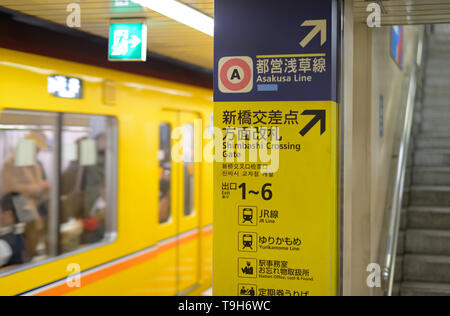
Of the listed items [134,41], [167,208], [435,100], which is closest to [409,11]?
[134,41]

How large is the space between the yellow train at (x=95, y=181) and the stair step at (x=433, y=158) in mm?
2522

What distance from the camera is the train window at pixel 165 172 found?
237 inches

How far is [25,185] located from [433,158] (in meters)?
3.96

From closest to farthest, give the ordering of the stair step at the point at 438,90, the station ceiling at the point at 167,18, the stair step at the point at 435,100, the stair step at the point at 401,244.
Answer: the station ceiling at the point at 167,18, the stair step at the point at 401,244, the stair step at the point at 435,100, the stair step at the point at 438,90

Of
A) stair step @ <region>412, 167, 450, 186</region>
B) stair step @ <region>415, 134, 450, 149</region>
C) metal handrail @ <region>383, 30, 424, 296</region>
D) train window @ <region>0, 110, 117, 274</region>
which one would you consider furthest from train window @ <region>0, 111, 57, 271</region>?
stair step @ <region>415, 134, 450, 149</region>

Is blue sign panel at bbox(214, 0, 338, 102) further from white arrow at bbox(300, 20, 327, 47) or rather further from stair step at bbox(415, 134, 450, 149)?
stair step at bbox(415, 134, 450, 149)

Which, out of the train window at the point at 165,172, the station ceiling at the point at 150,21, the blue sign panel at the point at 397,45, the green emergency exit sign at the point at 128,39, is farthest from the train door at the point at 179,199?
the blue sign panel at the point at 397,45

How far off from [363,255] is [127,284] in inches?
86.8

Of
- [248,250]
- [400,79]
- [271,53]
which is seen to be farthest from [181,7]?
[400,79]

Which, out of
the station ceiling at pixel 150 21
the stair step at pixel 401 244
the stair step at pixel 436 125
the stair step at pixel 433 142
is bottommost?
the stair step at pixel 401 244

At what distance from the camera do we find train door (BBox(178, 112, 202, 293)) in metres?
6.45

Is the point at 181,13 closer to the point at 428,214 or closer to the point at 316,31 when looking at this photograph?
the point at 316,31

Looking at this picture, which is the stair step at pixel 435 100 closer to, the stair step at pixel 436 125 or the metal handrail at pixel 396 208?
the stair step at pixel 436 125

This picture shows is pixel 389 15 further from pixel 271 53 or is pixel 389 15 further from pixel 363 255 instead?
pixel 363 255
